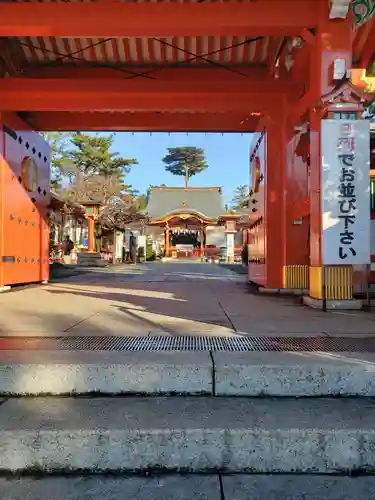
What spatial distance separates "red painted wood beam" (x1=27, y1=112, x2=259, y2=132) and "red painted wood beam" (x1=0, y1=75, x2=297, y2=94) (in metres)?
1.45

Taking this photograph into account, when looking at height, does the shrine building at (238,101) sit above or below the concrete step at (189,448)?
above

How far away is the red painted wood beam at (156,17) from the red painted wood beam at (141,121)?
3.23 meters

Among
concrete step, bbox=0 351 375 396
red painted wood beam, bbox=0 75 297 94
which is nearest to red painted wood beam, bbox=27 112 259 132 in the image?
red painted wood beam, bbox=0 75 297 94

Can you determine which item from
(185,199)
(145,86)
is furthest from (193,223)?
(145,86)

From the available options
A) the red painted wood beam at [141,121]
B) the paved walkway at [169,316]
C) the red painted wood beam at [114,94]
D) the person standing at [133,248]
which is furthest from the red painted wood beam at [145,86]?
Answer: the person standing at [133,248]

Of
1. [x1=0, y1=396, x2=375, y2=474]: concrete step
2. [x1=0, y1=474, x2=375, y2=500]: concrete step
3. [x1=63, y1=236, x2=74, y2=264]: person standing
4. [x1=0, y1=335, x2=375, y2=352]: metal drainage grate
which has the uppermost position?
[x1=63, y1=236, x2=74, y2=264]: person standing

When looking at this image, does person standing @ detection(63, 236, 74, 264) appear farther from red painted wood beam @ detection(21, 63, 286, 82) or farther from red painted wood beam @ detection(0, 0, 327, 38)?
red painted wood beam @ detection(0, 0, 327, 38)

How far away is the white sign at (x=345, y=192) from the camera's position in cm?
438

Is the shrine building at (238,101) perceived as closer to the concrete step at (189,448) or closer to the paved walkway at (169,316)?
the paved walkway at (169,316)

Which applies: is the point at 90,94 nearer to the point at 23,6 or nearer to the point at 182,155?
the point at 23,6

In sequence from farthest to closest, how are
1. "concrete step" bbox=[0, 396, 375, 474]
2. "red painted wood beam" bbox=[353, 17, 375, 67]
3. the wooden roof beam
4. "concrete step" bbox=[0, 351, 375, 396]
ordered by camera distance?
the wooden roof beam → "red painted wood beam" bbox=[353, 17, 375, 67] → "concrete step" bbox=[0, 351, 375, 396] → "concrete step" bbox=[0, 396, 375, 474]

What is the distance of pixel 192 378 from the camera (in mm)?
2254

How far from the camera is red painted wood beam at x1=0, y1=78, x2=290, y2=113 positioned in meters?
6.41

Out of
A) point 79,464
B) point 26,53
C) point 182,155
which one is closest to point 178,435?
point 79,464
